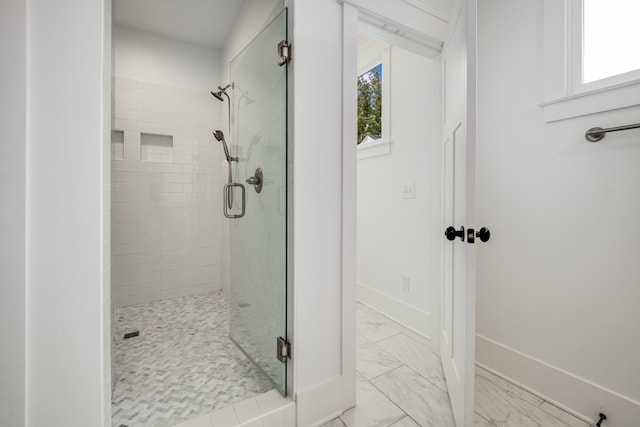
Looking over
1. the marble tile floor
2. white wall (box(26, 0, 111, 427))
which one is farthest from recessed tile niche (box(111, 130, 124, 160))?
the marble tile floor

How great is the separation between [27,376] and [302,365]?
0.88 m

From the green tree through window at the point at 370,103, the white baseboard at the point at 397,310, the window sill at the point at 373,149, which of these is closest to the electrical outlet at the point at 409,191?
the window sill at the point at 373,149

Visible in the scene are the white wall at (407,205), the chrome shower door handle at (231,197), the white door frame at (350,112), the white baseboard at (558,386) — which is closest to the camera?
the white baseboard at (558,386)

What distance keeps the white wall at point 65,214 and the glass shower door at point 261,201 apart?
2.22ft

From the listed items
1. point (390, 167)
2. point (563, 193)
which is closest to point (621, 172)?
point (563, 193)

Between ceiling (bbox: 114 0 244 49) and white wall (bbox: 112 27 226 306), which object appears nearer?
ceiling (bbox: 114 0 244 49)

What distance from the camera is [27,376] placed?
73cm

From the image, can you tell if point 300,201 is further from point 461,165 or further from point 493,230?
point 493,230

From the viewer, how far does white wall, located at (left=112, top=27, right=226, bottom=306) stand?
8.53ft

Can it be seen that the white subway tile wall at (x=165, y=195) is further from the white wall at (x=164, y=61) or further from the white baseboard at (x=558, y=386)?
the white baseboard at (x=558, y=386)

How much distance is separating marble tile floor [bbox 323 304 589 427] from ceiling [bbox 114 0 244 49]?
2984 mm

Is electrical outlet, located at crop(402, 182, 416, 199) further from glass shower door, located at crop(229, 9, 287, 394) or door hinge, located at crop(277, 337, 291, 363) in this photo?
door hinge, located at crop(277, 337, 291, 363)

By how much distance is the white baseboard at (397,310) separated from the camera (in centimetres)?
200

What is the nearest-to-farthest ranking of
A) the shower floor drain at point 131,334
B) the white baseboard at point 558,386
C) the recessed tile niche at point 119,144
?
the white baseboard at point 558,386
the shower floor drain at point 131,334
the recessed tile niche at point 119,144
